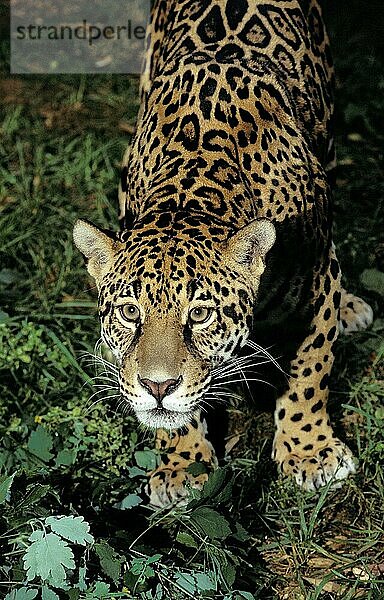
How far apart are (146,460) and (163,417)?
3.60 ft

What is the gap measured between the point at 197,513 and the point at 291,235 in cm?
148

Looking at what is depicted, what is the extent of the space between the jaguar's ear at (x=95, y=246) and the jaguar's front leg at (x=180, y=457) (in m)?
1.30

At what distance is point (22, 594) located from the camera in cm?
471

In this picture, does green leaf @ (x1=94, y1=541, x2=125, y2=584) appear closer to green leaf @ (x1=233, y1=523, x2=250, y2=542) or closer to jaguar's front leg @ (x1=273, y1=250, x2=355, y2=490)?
green leaf @ (x1=233, y1=523, x2=250, y2=542)

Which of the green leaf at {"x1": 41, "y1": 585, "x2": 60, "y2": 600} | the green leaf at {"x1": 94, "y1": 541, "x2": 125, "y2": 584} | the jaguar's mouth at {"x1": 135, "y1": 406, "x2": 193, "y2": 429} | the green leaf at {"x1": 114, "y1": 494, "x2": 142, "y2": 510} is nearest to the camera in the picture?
the green leaf at {"x1": 41, "y1": 585, "x2": 60, "y2": 600}

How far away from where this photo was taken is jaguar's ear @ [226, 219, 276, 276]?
486 cm

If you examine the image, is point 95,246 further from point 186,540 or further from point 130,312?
point 186,540

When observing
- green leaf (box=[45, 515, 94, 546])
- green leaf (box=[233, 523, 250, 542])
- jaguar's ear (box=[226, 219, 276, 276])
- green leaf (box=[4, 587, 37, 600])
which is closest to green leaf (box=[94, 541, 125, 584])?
green leaf (box=[45, 515, 94, 546])

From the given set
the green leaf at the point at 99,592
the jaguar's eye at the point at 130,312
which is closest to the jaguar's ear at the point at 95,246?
the jaguar's eye at the point at 130,312

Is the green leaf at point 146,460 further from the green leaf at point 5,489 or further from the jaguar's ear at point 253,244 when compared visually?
the jaguar's ear at point 253,244

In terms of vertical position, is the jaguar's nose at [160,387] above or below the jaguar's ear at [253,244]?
below

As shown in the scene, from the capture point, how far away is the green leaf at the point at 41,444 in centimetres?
571

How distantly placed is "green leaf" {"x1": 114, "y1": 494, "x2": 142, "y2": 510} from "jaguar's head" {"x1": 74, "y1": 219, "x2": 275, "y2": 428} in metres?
0.76

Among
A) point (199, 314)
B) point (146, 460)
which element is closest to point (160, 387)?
point (199, 314)
